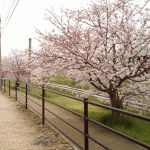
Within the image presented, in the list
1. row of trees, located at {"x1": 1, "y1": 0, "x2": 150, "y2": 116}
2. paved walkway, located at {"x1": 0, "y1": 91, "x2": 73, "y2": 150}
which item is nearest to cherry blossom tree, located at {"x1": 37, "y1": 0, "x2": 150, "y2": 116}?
row of trees, located at {"x1": 1, "y1": 0, "x2": 150, "y2": 116}

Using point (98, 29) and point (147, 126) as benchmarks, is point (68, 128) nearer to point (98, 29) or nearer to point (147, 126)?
point (147, 126)

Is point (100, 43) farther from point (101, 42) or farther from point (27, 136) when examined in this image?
point (27, 136)

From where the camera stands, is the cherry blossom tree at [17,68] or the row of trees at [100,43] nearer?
the row of trees at [100,43]

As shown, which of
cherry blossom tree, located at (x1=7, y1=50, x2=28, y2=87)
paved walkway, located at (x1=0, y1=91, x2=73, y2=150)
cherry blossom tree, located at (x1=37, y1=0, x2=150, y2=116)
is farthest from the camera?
cherry blossom tree, located at (x1=7, y1=50, x2=28, y2=87)

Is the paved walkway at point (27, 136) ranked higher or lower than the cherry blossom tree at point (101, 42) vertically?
lower

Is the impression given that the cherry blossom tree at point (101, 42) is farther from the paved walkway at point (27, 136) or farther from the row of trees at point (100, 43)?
the paved walkway at point (27, 136)

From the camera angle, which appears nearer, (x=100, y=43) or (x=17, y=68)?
(x=100, y=43)

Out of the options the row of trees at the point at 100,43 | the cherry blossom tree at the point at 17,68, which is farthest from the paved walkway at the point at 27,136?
the cherry blossom tree at the point at 17,68

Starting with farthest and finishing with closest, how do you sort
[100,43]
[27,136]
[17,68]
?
1. [17,68]
2. [100,43]
3. [27,136]

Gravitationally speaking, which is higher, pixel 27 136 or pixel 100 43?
pixel 100 43

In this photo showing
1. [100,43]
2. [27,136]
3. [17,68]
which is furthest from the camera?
[17,68]

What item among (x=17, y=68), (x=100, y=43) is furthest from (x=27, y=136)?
(x=17, y=68)

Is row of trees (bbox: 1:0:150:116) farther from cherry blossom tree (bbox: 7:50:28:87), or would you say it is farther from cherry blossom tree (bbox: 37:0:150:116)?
cherry blossom tree (bbox: 7:50:28:87)

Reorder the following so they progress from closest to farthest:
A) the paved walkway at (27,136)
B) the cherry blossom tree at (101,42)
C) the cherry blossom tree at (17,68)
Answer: the paved walkway at (27,136), the cherry blossom tree at (101,42), the cherry blossom tree at (17,68)
